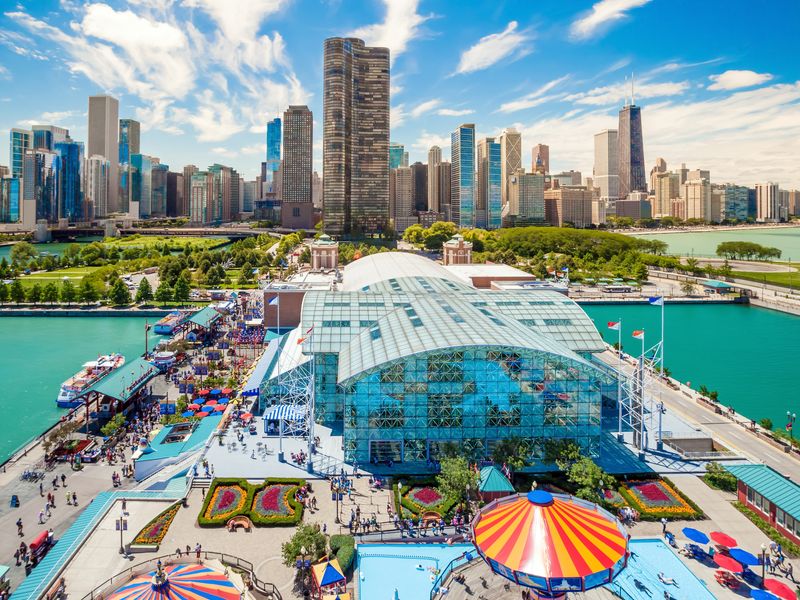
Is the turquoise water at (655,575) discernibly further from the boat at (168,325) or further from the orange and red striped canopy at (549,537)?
the boat at (168,325)

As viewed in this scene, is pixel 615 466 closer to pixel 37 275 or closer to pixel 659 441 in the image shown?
pixel 659 441

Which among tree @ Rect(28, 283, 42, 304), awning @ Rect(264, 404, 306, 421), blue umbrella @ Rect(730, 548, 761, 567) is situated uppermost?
tree @ Rect(28, 283, 42, 304)

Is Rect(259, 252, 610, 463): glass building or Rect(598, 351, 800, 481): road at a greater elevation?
Rect(259, 252, 610, 463): glass building

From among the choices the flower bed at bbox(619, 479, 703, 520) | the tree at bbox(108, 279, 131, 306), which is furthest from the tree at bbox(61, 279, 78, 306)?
the flower bed at bbox(619, 479, 703, 520)

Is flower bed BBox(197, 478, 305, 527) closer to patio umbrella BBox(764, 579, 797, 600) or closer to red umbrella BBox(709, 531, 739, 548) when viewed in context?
red umbrella BBox(709, 531, 739, 548)

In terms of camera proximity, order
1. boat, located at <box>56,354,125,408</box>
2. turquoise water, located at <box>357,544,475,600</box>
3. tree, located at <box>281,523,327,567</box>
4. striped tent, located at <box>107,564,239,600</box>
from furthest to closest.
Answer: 1. boat, located at <box>56,354,125,408</box>
2. tree, located at <box>281,523,327,567</box>
3. turquoise water, located at <box>357,544,475,600</box>
4. striped tent, located at <box>107,564,239,600</box>

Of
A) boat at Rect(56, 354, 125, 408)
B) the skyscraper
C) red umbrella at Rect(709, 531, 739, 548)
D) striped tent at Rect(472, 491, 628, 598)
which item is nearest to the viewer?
striped tent at Rect(472, 491, 628, 598)

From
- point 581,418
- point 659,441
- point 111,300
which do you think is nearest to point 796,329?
point 659,441
